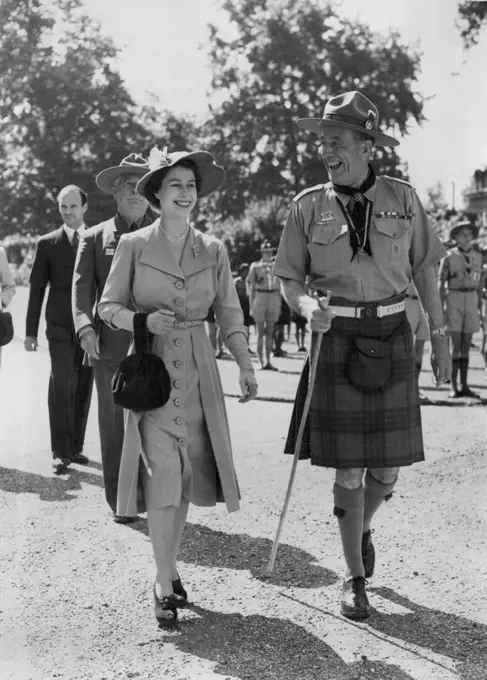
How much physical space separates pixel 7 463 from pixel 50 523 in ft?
6.71

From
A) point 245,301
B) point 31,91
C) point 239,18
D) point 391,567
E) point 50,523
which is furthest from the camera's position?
point 239,18

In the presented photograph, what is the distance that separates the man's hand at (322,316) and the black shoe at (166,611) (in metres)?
1.27

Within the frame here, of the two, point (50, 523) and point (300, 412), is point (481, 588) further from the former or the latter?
point (50, 523)

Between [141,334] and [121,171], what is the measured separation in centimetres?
185

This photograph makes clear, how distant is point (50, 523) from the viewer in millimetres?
6152

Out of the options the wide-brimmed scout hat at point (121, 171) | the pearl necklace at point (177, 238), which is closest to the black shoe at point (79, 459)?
the wide-brimmed scout hat at point (121, 171)

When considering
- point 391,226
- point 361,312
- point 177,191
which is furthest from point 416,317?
point 177,191

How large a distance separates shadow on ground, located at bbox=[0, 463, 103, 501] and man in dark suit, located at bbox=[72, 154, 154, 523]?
0.82 meters

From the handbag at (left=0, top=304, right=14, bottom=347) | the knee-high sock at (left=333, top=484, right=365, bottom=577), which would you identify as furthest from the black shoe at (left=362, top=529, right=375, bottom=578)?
the handbag at (left=0, top=304, right=14, bottom=347)

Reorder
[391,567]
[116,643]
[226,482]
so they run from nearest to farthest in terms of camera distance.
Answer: [116,643] < [226,482] < [391,567]

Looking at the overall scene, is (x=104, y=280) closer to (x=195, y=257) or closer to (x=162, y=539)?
(x=195, y=257)

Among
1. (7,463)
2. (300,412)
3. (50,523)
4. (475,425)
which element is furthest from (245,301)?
(300,412)

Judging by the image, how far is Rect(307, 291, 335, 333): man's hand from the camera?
4393 millimetres

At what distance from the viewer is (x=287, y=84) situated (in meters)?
30.7
